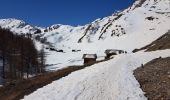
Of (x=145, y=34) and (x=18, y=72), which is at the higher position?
(x=145, y=34)

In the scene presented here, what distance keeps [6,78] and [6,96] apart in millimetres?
75110

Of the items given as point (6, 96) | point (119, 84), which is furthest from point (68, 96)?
point (6, 96)

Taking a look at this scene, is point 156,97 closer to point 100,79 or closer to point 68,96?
point 68,96

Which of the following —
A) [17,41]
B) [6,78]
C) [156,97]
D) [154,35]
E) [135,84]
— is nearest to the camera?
→ [156,97]

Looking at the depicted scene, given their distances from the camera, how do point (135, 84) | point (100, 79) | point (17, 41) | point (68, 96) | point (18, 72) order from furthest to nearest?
point (17, 41), point (18, 72), point (100, 79), point (135, 84), point (68, 96)

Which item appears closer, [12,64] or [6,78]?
[6,78]

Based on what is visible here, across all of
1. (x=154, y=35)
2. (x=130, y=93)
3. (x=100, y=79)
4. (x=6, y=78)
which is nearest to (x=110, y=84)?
(x=100, y=79)

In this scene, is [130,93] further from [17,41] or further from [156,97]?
[17,41]

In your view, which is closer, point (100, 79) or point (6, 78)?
point (100, 79)

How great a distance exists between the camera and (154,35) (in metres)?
186

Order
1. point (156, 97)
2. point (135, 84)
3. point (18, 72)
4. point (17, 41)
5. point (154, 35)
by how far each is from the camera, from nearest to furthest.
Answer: point (156, 97) < point (135, 84) < point (18, 72) < point (17, 41) < point (154, 35)

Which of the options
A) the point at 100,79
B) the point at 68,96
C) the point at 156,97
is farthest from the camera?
the point at 100,79

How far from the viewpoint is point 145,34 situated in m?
197

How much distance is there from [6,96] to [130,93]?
12.8m
